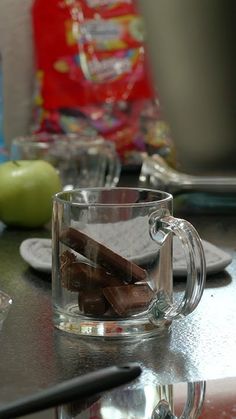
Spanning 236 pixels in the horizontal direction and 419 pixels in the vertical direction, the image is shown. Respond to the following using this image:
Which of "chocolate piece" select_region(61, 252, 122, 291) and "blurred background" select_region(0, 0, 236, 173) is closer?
"chocolate piece" select_region(61, 252, 122, 291)

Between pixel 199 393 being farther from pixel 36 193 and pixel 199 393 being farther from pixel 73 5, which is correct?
pixel 73 5

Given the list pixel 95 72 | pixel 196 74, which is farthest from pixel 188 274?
pixel 95 72

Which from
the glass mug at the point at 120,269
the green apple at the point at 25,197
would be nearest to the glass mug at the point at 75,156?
the green apple at the point at 25,197

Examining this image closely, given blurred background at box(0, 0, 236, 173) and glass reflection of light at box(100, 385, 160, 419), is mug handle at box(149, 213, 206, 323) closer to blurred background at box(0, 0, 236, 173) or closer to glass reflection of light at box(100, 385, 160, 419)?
glass reflection of light at box(100, 385, 160, 419)

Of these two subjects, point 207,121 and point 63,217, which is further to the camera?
point 207,121

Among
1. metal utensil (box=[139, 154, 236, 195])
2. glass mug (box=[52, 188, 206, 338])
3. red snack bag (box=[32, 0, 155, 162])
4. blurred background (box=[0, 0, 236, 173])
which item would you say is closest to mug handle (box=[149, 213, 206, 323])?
glass mug (box=[52, 188, 206, 338])

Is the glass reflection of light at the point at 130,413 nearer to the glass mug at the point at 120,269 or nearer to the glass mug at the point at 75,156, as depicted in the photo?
the glass mug at the point at 120,269

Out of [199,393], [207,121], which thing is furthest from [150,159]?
[199,393]
